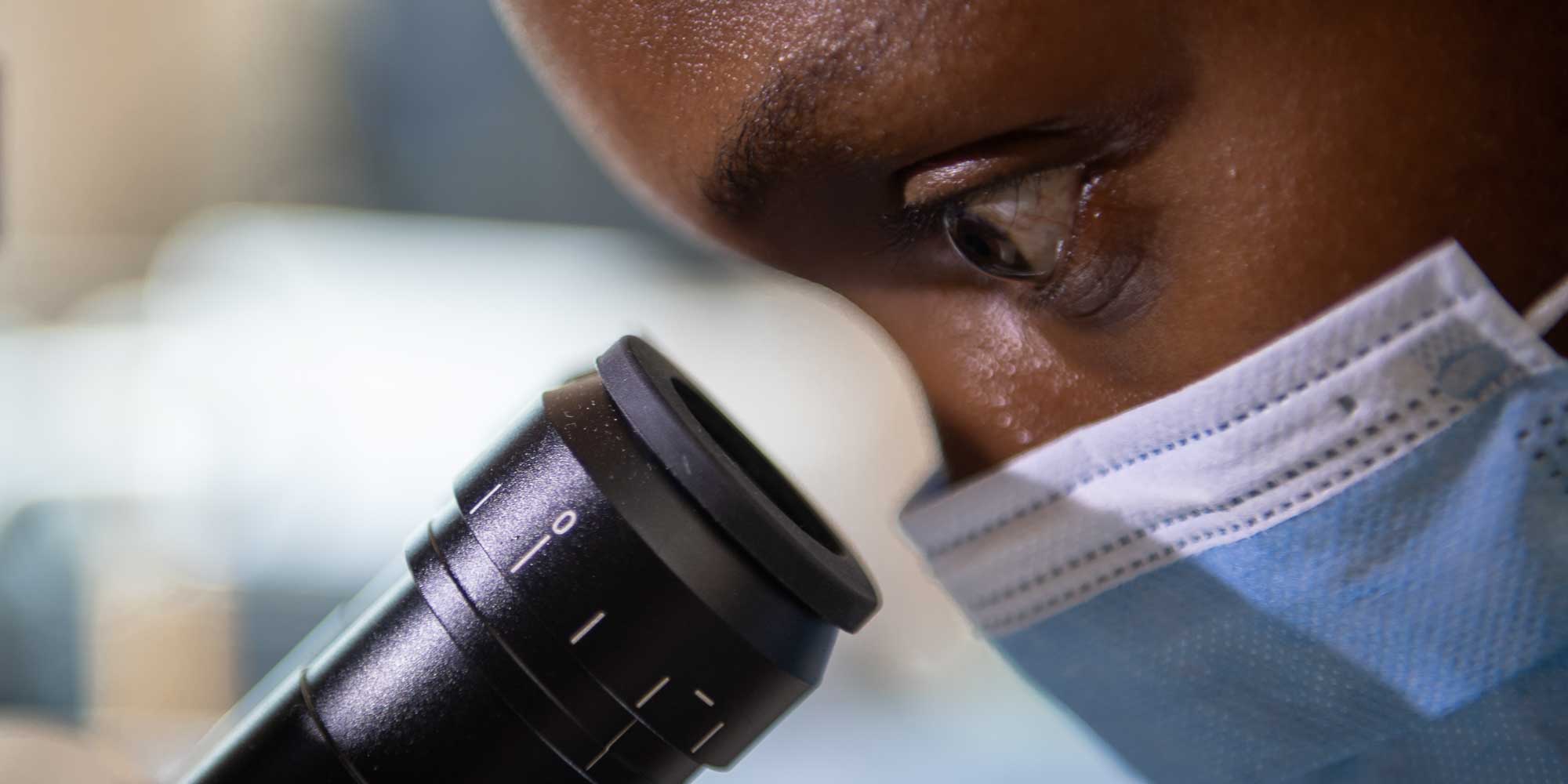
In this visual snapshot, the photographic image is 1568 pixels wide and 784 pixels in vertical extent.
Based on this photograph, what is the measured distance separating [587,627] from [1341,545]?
0.92 ft

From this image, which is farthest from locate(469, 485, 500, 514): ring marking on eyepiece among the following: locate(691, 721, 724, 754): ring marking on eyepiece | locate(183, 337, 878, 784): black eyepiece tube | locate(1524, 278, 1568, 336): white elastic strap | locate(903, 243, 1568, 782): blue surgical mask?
locate(1524, 278, 1568, 336): white elastic strap

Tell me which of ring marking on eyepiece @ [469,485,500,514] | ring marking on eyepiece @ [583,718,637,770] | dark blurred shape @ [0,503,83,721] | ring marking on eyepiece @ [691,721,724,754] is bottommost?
ring marking on eyepiece @ [691,721,724,754]

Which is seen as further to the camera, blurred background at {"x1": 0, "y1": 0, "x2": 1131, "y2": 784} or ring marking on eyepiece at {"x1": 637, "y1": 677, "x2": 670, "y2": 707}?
blurred background at {"x1": 0, "y1": 0, "x2": 1131, "y2": 784}

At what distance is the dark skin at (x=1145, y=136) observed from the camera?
1.32ft

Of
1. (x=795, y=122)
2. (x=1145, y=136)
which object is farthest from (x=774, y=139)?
(x=1145, y=136)

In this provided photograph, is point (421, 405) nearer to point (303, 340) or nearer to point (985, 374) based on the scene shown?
point (303, 340)

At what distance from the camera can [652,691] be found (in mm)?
391

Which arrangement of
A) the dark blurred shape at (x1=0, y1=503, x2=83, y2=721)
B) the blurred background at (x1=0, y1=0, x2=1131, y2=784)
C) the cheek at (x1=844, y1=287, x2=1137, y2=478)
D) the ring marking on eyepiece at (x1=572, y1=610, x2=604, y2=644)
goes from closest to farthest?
1. the ring marking on eyepiece at (x1=572, y1=610, x2=604, y2=644)
2. the cheek at (x1=844, y1=287, x2=1137, y2=478)
3. the dark blurred shape at (x1=0, y1=503, x2=83, y2=721)
4. the blurred background at (x1=0, y1=0, x2=1131, y2=784)

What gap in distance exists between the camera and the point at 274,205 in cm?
→ 167

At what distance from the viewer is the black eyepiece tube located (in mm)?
382

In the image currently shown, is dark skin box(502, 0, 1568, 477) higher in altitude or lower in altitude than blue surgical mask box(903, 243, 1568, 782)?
higher

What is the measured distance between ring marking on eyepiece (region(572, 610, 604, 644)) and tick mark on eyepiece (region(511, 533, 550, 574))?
3cm

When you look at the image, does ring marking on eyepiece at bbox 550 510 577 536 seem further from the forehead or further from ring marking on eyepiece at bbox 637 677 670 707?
the forehead

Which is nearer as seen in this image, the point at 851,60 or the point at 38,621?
the point at 851,60
